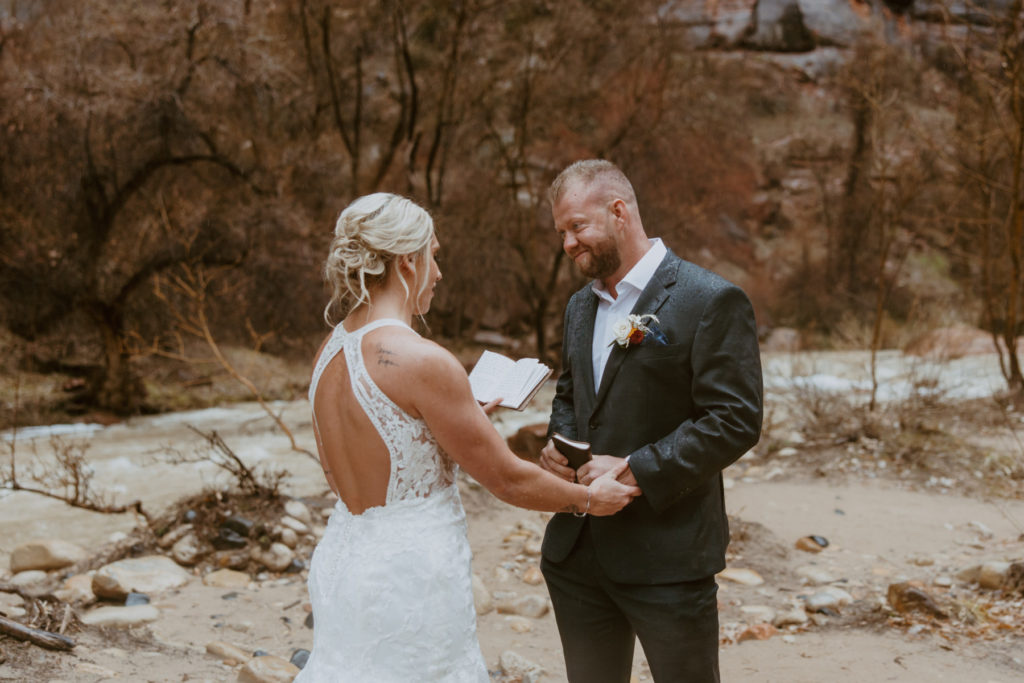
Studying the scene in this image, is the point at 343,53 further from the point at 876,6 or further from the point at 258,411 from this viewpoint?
the point at 876,6

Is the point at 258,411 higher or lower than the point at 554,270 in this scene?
lower

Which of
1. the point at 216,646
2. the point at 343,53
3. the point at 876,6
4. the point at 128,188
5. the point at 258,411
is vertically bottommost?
the point at 258,411

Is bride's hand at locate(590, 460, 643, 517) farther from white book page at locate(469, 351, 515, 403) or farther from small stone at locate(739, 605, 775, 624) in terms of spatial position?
small stone at locate(739, 605, 775, 624)

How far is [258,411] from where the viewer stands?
1579 cm

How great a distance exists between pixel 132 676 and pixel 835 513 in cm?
596

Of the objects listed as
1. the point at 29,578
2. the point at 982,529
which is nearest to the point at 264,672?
the point at 29,578

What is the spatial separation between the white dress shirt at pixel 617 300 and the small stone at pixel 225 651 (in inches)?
119

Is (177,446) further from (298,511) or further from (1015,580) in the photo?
(1015,580)

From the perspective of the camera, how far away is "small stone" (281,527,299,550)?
22.7ft

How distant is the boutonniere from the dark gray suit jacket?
0.9 inches

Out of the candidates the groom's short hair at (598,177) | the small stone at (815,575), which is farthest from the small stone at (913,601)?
the groom's short hair at (598,177)

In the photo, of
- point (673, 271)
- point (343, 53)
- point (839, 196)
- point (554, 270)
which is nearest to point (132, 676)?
point (673, 271)

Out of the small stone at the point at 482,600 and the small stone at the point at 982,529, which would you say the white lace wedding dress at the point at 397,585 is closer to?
the small stone at the point at 482,600

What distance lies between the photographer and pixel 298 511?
7.32 m
